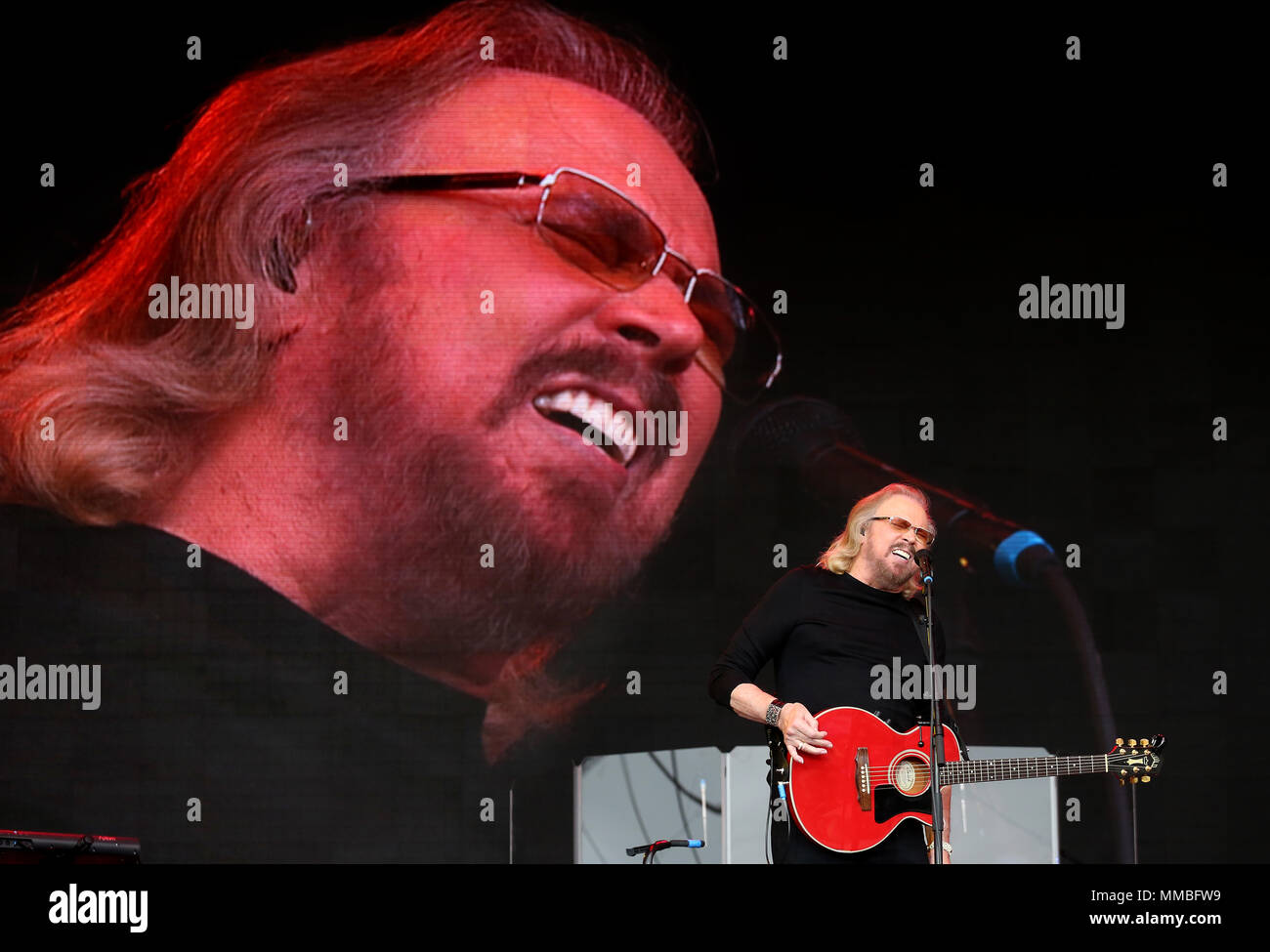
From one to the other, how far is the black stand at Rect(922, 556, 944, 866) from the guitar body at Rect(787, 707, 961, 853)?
0.27ft

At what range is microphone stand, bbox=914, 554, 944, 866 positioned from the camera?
3156 mm

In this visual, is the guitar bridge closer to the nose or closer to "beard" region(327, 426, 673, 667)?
"beard" region(327, 426, 673, 667)

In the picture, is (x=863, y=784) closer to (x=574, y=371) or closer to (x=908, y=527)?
(x=908, y=527)

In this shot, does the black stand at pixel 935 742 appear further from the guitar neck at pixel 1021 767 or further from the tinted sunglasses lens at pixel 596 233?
the tinted sunglasses lens at pixel 596 233

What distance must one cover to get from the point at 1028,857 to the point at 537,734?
1.87 meters

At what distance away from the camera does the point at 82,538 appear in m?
5.48

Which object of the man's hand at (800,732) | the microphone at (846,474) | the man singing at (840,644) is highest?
the microphone at (846,474)

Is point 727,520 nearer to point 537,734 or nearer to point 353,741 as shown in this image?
point 537,734

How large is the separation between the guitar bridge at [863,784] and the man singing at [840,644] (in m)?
0.08

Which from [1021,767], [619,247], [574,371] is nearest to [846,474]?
[574,371]

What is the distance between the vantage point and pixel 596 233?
5539 mm

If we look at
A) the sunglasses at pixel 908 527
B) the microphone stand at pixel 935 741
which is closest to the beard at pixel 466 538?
the sunglasses at pixel 908 527

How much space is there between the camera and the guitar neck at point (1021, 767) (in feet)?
11.0
